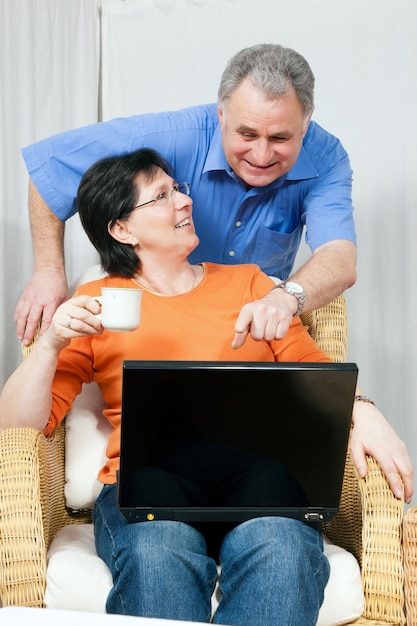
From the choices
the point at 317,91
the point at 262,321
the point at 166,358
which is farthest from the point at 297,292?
the point at 317,91

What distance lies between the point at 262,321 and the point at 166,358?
0.95 ft

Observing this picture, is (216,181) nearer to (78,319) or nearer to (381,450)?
(78,319)

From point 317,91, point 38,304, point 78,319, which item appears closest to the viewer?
point 78,319

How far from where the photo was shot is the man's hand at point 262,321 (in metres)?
1.45

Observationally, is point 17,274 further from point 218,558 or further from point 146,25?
point 218,558

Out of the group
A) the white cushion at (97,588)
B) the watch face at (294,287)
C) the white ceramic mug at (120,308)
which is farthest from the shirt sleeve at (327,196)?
the white cushion at (97,588)

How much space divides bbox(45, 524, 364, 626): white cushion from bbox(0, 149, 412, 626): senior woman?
4 centimetres

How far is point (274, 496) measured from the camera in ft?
4.65

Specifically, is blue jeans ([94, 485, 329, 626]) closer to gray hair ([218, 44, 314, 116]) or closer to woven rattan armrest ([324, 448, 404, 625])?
woven rattan armrest ([324, 448, 404, 625])

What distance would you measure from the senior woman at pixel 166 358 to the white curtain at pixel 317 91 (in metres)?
1.09

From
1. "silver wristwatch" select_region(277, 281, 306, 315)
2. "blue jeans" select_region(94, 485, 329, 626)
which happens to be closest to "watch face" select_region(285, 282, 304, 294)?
"silver wristwatch" select_region(277, 281, 306, 315)

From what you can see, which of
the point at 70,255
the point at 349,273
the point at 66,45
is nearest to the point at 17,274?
the point at 70,255

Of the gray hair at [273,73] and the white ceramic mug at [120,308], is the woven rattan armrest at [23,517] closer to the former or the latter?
the white ceramic mug at [120,308]

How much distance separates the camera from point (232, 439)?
1368 mm
